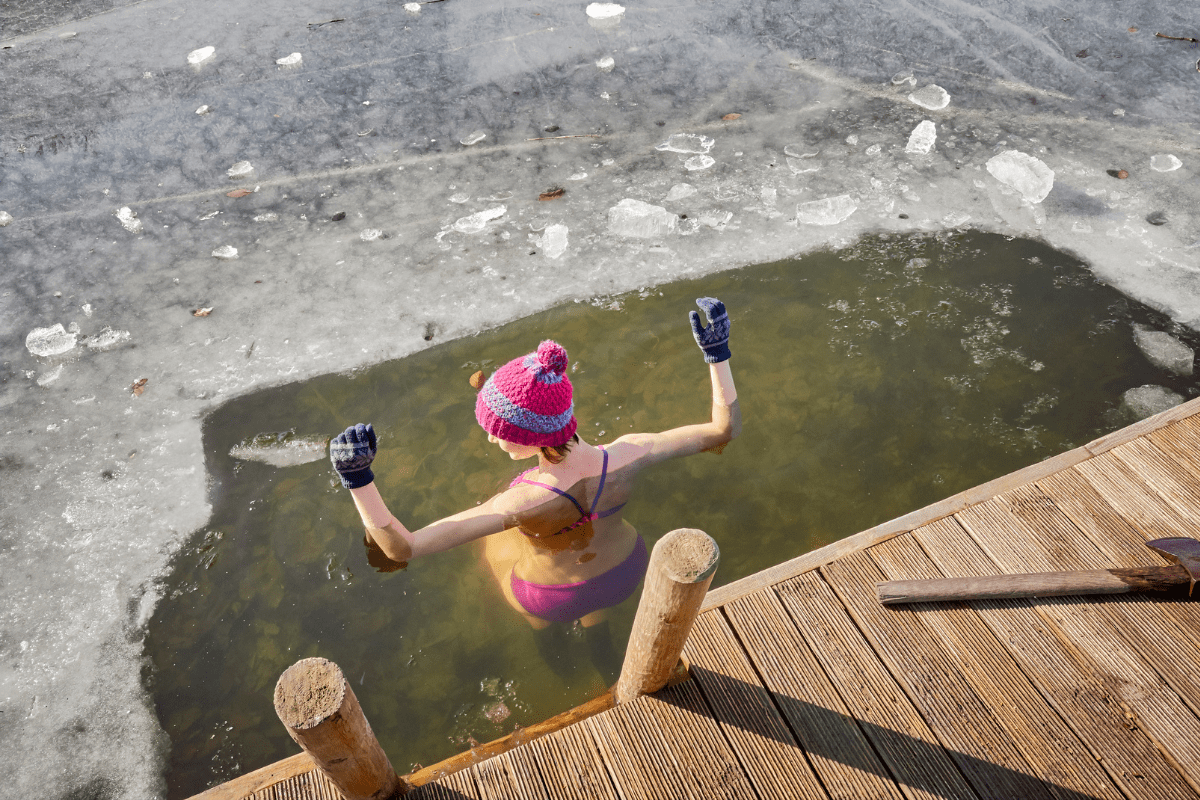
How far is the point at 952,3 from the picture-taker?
6.29m

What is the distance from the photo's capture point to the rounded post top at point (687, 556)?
1797 millimetres

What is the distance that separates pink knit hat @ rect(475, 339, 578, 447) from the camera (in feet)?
7.49

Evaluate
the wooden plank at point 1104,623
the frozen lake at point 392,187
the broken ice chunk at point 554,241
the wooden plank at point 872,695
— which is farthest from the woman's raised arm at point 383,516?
the broken ice chunk at point 554,241

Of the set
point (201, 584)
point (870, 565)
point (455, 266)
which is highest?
point (870, 565)

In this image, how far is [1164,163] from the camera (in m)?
4.81

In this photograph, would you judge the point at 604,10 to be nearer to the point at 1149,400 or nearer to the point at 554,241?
the point at 554,241

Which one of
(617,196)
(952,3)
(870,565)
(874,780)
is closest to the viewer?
(874,780)

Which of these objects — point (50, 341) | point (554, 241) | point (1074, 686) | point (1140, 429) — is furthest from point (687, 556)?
point (50, 341)

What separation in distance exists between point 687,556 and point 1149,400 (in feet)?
10.6

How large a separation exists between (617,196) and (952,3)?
3.97m

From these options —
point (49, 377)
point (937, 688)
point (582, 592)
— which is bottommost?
point (49, 377)

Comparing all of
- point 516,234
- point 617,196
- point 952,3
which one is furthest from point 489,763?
point 952,3

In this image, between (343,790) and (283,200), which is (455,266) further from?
(343,790)

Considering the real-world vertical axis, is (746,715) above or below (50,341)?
above
